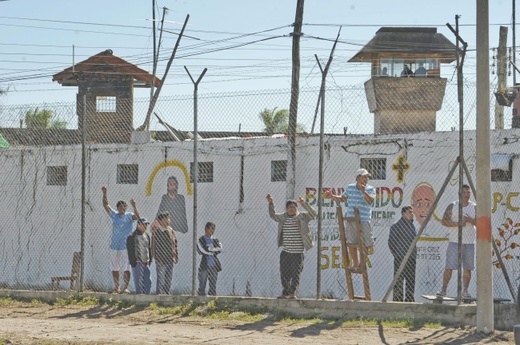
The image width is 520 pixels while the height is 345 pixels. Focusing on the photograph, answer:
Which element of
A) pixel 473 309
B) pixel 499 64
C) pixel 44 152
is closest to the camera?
pixel 473 309

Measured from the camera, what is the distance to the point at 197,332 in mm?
11977

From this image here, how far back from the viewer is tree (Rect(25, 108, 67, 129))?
57.2 feet

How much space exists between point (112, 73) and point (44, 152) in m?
16.2

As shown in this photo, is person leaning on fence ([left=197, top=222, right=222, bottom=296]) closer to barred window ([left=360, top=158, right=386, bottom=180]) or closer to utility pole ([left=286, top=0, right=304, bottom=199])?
utility pole ([left=286, top=0, right=304, bottom=199])

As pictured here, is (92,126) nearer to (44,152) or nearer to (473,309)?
(44,152)

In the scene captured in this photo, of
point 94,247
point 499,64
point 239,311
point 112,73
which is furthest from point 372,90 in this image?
point 112,73

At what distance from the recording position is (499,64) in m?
22.7

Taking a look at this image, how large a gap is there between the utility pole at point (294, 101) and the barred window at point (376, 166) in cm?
119

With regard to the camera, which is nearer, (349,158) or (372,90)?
(349,158)

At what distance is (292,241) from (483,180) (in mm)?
3408

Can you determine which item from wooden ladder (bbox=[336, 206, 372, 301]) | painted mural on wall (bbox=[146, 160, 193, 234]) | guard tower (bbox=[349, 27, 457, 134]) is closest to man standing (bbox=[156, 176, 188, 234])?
painted mural on wall (bbox=[146, 160, 193, 234])

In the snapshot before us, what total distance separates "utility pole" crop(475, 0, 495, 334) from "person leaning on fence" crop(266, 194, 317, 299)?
3028 millimetres

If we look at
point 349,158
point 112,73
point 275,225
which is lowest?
point 275,225

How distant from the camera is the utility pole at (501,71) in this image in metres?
19.3
